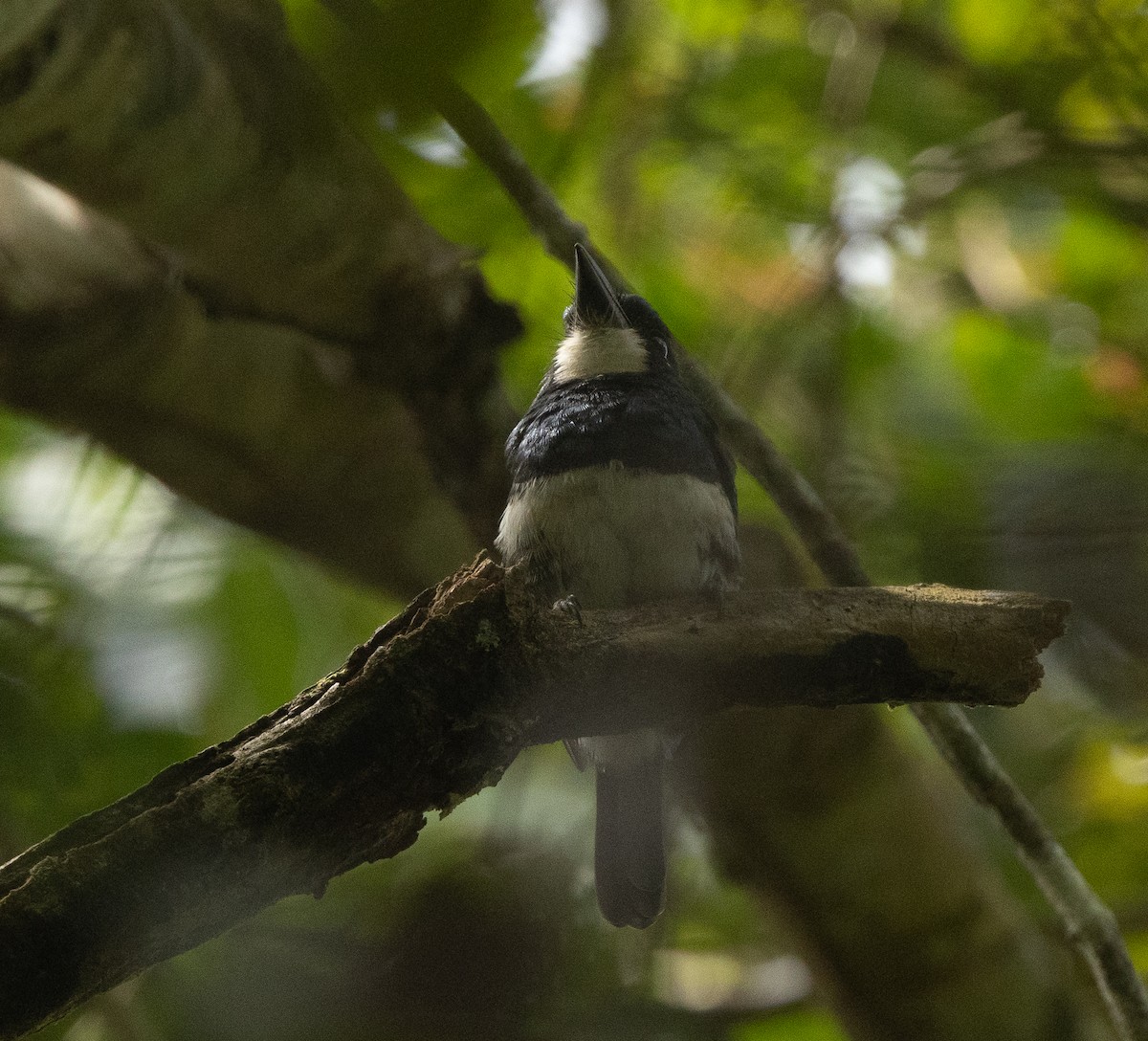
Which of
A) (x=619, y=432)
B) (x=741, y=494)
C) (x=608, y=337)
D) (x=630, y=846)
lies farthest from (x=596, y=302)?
(x=630, y=846)

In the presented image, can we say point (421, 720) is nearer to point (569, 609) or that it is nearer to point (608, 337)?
point (569, 609)

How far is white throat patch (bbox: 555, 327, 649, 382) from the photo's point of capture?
10.1ft

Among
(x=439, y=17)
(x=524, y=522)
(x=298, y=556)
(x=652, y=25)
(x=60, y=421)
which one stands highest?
(x=652, y=25)

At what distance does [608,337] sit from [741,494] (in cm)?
71

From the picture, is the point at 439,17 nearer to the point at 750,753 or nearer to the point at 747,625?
the point at 747,625

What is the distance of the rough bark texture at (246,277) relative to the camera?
1.95 metres

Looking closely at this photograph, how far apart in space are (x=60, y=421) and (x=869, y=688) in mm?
2076

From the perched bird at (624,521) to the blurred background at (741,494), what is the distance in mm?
172

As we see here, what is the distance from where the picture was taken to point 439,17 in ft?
1.57

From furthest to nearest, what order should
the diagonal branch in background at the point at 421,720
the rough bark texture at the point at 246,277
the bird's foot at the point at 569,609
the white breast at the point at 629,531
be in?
the white breast at the point at 629,531, the rough bark texture at the point at 246,277, the bird's foot at the point at 569,609, the diagonal branch in background at the point at 421,720

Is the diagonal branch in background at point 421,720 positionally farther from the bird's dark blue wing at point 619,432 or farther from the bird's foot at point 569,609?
the bird's dark blue wing at point 619,432

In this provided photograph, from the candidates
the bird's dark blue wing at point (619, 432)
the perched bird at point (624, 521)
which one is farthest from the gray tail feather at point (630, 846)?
the bird's dark blue wing at point (619, 432)

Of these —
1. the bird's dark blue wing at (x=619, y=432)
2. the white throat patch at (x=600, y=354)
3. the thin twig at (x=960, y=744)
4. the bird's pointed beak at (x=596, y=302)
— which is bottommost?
the thin twig at (x=960, y=744)

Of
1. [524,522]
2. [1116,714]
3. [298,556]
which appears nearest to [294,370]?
[298,556]
